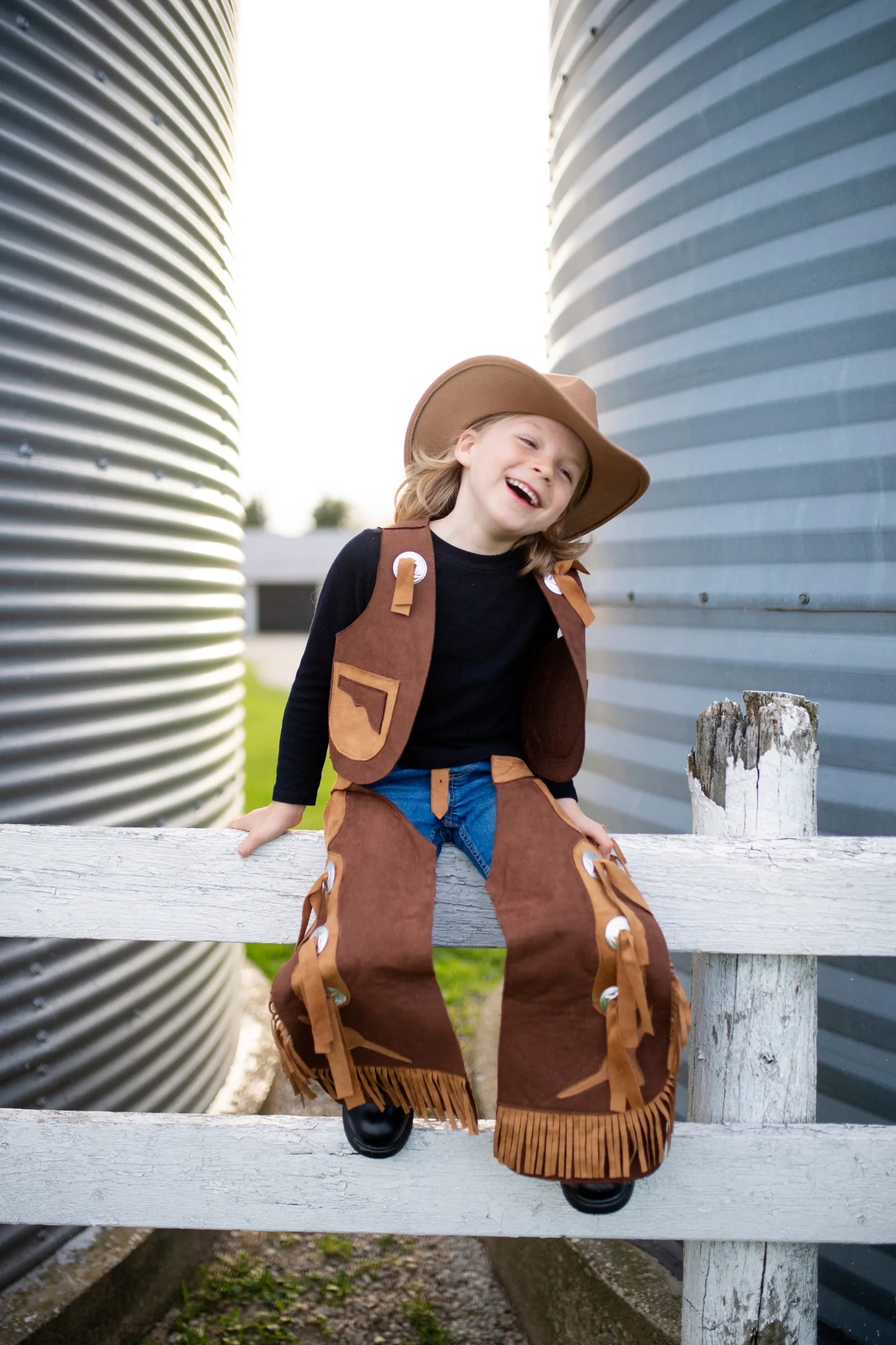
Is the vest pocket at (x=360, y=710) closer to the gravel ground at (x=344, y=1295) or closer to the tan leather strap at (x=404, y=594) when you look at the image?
the tan leather strap at (x=404, y=594)

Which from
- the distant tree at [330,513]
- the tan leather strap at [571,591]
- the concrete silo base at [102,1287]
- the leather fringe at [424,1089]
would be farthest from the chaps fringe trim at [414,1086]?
the distant tree at [330,513]

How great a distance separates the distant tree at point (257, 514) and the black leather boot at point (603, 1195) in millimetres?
75243

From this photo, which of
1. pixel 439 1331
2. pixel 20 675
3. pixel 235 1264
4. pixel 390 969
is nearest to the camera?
pixel 390 969

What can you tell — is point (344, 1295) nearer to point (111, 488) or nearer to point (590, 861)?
point (590, 861)

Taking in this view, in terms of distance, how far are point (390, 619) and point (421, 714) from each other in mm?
198

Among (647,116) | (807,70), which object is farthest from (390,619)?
(647,116)

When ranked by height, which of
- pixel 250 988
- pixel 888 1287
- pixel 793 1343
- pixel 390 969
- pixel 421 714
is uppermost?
pixel 421 714

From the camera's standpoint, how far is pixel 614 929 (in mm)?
1531

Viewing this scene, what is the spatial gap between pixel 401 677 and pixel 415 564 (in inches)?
8.7

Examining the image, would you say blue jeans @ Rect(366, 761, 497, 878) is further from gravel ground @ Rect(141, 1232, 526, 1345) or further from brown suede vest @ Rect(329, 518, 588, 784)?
gravel ground @ Rect(141, 1232, 526, 1345)

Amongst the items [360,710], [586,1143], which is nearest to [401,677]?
[360,710]

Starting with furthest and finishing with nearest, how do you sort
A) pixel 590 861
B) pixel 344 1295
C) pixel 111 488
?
pixel 344 1295
pixel 111 488
pixel 590 861

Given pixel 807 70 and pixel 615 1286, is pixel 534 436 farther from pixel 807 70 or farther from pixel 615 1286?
Answer: pixel 615 1286

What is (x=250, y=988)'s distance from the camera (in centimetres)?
475
